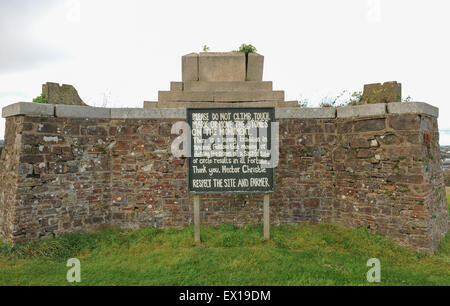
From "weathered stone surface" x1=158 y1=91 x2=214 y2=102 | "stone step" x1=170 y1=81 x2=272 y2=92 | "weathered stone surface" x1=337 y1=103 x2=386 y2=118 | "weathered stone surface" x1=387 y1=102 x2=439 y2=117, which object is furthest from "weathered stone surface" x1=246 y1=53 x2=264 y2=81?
"weathered stone surface" x1=387 y1=102 x2=439 y2=117

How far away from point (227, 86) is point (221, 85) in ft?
0.53

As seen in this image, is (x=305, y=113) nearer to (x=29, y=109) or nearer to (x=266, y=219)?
(x=266, y=219)

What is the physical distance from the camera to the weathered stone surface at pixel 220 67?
7.26 meters

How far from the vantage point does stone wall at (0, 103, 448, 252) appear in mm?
5742

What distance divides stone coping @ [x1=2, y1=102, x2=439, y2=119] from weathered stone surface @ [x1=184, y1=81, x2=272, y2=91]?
0.83 metres

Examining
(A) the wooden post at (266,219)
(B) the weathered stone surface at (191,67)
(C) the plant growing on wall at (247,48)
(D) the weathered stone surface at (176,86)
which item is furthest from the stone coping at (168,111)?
(A) the wooden post at (266,219)

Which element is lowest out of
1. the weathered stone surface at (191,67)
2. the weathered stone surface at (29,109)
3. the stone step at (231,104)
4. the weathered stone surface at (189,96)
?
the weathered stone surface at (29,109)

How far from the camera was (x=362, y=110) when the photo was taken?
20.6 feet

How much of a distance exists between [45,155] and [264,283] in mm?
5339

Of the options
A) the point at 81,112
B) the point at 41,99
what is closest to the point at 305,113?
the point at 81,112

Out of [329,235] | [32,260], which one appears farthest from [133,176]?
[329,235]

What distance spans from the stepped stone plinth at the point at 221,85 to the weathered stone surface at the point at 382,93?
1688 mm

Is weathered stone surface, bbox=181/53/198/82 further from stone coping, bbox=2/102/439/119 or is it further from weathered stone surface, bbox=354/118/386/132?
weathered stone surface, bbox=354/118/386/132

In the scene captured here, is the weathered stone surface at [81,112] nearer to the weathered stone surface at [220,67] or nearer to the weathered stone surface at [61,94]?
the weathered stone surface at [61,94]
